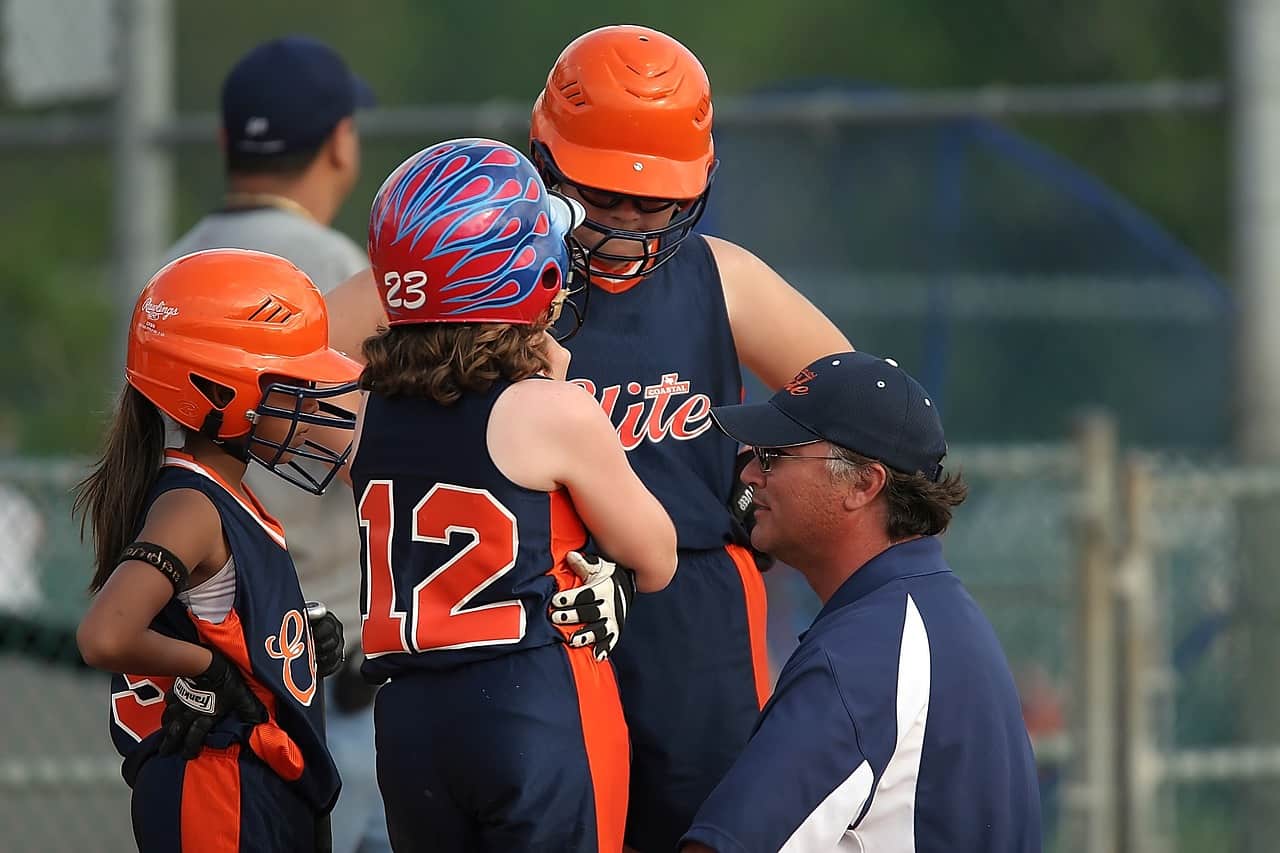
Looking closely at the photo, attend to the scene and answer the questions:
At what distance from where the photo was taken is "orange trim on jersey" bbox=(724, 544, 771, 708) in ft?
12.0

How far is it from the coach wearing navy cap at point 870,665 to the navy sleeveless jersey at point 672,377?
29 centimetres

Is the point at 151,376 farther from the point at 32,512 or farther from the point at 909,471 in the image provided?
the point at 32,512

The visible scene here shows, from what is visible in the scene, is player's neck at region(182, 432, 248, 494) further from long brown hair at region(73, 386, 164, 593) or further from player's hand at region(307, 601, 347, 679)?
player's hand at region(307, 601, 347, 679)

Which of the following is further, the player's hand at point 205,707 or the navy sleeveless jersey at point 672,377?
the navy sleeveless jersey at point 672,377

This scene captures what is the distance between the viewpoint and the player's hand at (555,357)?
10.4ft

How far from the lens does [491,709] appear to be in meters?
3.03

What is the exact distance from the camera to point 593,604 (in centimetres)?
311

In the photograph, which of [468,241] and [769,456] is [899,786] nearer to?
[769,456]

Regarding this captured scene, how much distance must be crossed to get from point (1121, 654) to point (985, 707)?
3327mm

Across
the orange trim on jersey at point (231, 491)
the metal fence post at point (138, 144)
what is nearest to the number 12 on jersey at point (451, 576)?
the orange trim on jersey at point (231, 491)

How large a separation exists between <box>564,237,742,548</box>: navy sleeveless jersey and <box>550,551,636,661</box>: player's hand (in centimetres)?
43

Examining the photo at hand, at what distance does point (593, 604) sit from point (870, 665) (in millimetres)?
503

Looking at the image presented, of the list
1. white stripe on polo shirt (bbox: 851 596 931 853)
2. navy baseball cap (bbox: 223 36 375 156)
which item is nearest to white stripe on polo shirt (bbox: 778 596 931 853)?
white stripe on polo shirt (bbox: 851 596 931 853)

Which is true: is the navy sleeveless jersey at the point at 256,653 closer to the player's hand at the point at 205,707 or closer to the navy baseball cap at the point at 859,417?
the player's hand at the point at 205,707
